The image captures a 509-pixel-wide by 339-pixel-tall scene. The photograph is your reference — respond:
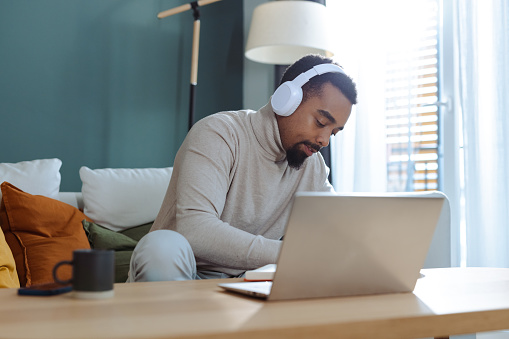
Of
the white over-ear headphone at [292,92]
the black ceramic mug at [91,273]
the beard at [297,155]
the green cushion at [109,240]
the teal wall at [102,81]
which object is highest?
the teal wall at [102,81]

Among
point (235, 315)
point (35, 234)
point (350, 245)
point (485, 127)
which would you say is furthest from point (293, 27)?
point (235, 315)

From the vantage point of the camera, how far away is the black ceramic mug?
765 millimetres

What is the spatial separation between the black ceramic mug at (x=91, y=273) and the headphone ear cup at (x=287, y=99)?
1054mm

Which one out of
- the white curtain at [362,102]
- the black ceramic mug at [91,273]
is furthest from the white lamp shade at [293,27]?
the black ceramic mug at [91,273]

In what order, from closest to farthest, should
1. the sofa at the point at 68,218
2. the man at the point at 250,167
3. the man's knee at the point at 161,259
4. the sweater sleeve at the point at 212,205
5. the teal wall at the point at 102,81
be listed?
the man's knee at the point at 161,259
the sweater sleeve at the point at 212,205
the man at the point at 250,167
the sofa at the point at 68,218
the teal wall at the point at 102,81

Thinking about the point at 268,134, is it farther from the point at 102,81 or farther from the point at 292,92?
the point at 102,81

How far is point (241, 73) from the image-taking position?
395 cm

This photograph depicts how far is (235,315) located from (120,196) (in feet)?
6.59

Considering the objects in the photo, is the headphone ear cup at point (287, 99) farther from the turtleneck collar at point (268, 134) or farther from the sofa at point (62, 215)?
the sofa at point (62, 215)

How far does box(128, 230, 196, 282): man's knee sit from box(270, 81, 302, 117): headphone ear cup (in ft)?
2.16

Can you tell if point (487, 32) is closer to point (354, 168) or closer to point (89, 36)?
point (354, 168)

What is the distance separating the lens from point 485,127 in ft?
8.17

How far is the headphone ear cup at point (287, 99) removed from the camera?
175cm

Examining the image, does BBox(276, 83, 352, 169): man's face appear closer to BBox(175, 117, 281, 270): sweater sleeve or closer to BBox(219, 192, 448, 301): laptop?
BBox(175, 117, 281, 270): sweater sleeve
